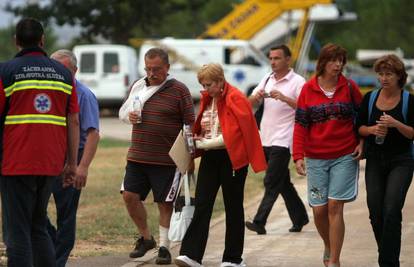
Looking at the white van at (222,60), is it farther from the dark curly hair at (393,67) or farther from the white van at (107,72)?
the dark curly hair at (393,67)

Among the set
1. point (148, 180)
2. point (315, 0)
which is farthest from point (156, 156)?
point (315, 0)

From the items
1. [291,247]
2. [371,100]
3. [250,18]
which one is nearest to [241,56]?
[250,18]

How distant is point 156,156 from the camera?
9.09 meters

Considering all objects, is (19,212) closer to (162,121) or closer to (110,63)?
(162,121)

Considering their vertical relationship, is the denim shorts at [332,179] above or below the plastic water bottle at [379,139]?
below

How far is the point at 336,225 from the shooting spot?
836cm

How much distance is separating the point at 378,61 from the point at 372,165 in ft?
2.50

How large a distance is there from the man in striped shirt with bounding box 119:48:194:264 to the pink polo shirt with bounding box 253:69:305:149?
5.14ft

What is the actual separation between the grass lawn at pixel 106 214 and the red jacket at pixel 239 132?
198 cm

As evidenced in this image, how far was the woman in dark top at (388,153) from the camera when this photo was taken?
7984 millimetres

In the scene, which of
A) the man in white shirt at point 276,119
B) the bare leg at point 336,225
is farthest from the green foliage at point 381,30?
the bare leg at point 336,225

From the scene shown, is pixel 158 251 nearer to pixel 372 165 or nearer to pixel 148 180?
pixel 148 180

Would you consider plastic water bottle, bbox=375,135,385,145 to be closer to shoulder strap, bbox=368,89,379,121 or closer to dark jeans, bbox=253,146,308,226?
shoulder strap, bbox=368,89,379,121

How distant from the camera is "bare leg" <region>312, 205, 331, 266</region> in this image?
8.46 metres
